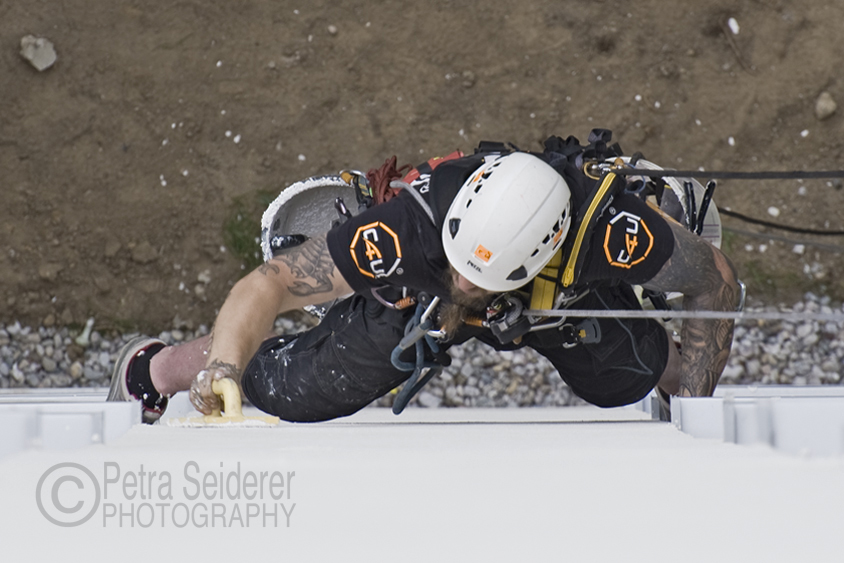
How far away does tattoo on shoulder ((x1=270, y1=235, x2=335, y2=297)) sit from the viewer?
8.22ft

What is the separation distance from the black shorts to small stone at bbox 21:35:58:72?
6.41 feet

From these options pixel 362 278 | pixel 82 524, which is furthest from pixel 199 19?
pixel 82 524

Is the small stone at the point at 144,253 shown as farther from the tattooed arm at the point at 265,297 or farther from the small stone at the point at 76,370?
the tattooed arm at the point at 265,297

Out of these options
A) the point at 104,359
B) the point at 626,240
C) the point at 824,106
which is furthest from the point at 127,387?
the point at 824,106

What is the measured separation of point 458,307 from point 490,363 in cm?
147

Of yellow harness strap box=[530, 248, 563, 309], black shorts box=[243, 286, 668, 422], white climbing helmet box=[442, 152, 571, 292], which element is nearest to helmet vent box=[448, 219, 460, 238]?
white climbing helmet box=[442, 152, 571, 292]

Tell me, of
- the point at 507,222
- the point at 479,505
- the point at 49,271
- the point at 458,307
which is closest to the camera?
the point at 479,505

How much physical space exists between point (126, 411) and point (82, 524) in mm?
964

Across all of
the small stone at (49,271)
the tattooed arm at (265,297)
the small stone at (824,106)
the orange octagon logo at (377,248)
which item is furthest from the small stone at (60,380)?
the small stone at (824,106)

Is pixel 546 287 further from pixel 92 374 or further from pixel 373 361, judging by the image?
pixel 92 374

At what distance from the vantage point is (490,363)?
12.8 ft

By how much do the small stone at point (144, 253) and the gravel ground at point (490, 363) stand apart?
350 millimetres

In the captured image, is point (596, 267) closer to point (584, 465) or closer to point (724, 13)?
point (584, 465)

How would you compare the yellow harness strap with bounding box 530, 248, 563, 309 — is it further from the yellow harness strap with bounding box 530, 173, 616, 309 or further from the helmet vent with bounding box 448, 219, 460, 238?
the helmet vent with bounding box 448, 219, 460, 238
